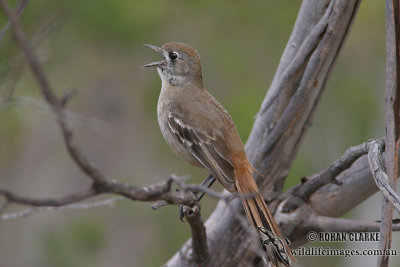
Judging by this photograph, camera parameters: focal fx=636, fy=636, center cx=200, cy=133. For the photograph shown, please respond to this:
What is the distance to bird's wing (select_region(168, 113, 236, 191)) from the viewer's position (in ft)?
14.4

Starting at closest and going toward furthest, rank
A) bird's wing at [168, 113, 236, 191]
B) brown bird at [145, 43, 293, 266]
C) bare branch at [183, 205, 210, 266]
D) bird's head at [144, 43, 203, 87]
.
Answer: bare branch at [183, 205, 210, 266]
brown bird at [145, 43, 293, 266]
bird's wing at [168, 113, 236, 191]
bird's head at [144, 43, 203, 87]

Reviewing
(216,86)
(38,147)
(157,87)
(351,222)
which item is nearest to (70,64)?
(157,87)

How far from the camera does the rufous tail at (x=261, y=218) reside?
356 cm

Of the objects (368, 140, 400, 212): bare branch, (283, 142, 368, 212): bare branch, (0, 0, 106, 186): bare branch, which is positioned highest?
(0, 0, 106, 186): bare branch

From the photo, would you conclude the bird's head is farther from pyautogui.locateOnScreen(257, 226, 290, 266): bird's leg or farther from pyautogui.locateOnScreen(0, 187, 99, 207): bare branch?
pyautogui.locateOnScreen(0, 187, 99, 207): bare branch

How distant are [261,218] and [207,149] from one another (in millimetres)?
804

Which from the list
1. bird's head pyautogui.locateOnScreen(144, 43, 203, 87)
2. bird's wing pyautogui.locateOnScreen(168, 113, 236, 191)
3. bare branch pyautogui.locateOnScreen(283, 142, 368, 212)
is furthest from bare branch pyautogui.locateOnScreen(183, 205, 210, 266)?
bird's head pyautogui.locateOnScreen(144, 43, 203, 87)

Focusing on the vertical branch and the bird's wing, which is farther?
the bird's wing

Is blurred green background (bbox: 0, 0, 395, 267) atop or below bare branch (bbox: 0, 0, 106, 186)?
below

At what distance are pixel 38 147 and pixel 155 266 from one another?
11.2ft

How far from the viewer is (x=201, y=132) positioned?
4668mm

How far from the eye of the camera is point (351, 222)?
390 cm

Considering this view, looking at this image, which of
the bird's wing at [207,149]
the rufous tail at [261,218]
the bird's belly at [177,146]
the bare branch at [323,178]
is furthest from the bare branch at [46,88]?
the bird's belly at [177,146]

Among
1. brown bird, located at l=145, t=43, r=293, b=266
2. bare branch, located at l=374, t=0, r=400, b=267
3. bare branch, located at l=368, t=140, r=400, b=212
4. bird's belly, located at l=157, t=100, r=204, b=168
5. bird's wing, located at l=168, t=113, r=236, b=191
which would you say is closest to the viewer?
bare branch, located at l=368, t=140, r=400, b=212
